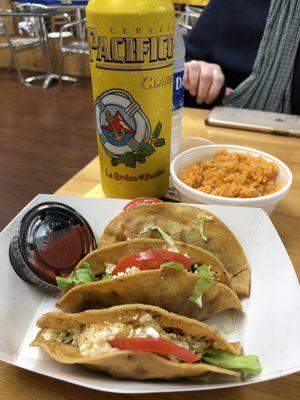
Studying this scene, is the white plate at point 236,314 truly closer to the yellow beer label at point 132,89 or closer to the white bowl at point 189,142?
the yellow beer label at point 132,89

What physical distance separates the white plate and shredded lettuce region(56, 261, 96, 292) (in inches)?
3.0

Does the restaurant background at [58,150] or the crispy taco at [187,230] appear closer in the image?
the restaurant background at [58,150]

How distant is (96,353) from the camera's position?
20.0 inches

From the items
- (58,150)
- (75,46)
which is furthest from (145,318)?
(75,46)

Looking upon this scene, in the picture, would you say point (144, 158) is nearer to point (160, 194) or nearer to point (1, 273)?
point (160, 194)

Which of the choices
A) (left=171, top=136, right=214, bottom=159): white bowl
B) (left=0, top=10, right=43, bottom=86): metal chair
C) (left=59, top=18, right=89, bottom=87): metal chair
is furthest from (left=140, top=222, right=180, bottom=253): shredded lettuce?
(left=0, top=10, right=43, bottom=86): metal chair

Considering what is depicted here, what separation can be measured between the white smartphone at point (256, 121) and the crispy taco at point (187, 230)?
761mm

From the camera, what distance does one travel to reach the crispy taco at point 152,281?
0.57 metres

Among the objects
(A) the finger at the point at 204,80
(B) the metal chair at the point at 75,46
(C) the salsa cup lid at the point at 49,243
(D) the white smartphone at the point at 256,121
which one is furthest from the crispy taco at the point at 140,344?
(B) the metal chair at the point at 75,46

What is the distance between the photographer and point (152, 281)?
562 mm

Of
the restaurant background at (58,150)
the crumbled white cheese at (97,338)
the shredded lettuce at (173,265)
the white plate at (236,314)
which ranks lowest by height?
the restaurant background at (58,150)

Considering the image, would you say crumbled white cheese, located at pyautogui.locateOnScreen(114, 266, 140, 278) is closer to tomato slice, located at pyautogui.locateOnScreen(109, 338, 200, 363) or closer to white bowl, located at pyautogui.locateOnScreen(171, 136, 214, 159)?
tomato slice, located at pyautogui.locateOnScreen(109, 338, 200, 363)

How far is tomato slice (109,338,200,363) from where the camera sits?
484 millimetres

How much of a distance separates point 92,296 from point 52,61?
20.0 ft
